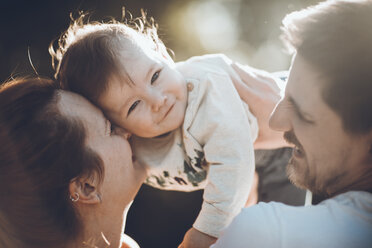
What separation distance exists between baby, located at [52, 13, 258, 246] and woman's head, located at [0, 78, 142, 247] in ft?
0.45

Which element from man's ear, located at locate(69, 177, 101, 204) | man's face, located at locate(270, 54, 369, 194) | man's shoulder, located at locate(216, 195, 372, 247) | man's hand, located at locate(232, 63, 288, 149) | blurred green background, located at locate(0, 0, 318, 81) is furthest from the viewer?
blurred green background, located at locate(0, 0, 318, 81)

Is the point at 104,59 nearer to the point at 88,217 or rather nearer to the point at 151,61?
the point at 151,61

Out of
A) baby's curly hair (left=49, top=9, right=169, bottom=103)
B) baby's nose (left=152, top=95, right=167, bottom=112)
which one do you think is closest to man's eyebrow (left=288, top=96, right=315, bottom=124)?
baby's nose (left=152, top=95, right=167, bottom=112)

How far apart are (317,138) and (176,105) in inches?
21.6

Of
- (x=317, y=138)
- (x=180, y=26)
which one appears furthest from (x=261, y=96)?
(x=180, y=26)

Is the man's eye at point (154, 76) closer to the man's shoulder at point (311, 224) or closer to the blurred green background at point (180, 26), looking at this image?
the man's shoulder at point (311, 224)

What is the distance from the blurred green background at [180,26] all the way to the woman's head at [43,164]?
42.9 inches

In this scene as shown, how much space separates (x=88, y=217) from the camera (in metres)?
1.07

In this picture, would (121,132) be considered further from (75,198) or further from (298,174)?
(298,174)

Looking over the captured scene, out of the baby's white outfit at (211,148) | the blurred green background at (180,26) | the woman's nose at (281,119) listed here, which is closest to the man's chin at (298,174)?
the woman's nose at (281,119)

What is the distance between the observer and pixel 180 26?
7.73 feet

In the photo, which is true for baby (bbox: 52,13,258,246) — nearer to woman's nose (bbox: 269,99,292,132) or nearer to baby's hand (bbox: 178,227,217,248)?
baby's hand (bbox: 178,227,217,248)

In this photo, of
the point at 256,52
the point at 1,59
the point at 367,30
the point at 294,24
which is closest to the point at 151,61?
the point at 294,24

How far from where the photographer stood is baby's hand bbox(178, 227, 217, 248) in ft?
3.83
